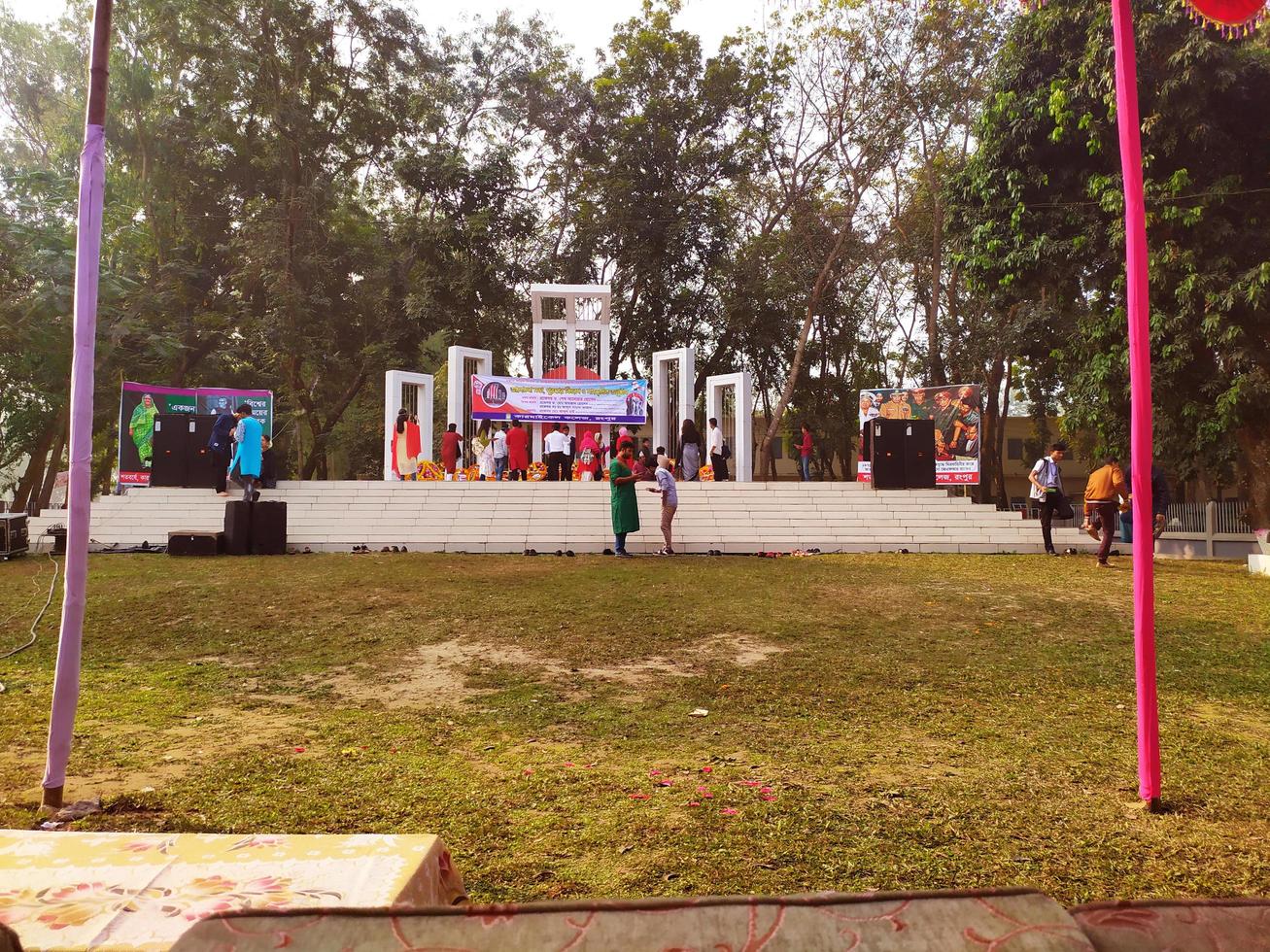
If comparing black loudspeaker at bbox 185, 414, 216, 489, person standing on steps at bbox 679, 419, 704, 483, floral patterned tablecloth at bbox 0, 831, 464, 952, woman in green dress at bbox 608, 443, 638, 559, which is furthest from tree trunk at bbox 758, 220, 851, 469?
floral patterned tablecloth at bbox 0, 831, 464, 952

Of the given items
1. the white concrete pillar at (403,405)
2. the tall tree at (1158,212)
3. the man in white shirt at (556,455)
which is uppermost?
the tall tree at (1158,212)

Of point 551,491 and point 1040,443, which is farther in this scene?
point 1040,443

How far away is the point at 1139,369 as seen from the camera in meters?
3.06

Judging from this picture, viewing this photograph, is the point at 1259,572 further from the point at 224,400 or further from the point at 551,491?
the point at 224,400

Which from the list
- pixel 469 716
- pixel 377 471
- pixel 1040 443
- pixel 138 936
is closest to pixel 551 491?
pixel 469 716

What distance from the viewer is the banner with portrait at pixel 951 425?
18.6 m

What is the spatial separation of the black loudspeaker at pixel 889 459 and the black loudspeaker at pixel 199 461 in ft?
39.1

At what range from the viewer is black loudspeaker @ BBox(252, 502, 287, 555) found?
494 inches

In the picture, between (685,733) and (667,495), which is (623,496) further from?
(685,733)

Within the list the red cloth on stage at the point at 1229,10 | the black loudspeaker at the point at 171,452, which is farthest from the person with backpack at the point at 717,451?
the red cloth on stage at the point at 1229,10

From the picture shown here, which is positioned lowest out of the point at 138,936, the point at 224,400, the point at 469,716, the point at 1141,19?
the point at 469,716

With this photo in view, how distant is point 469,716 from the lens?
4.55 meters

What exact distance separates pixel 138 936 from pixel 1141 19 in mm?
16178

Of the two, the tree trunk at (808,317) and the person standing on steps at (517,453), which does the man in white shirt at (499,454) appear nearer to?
the person standing on steps at (517,453)
